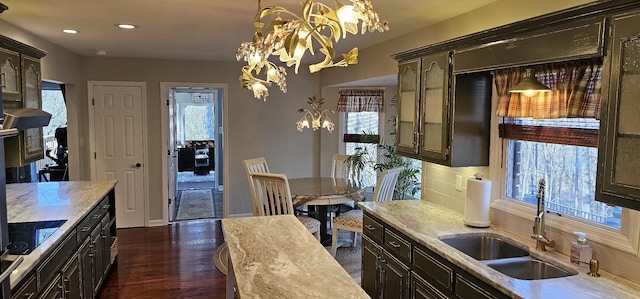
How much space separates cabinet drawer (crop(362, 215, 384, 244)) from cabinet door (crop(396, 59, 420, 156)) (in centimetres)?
62

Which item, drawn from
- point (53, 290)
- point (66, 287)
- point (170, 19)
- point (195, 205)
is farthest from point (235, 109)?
point (53, 290)

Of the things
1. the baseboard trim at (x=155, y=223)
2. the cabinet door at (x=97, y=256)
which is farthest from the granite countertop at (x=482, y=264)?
the baseboard trim at (x=155, y=223)

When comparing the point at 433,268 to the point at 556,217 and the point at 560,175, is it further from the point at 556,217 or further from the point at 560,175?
the point at 560,175

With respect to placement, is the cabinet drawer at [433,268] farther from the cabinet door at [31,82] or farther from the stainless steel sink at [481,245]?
the cabinet door at [31,82]

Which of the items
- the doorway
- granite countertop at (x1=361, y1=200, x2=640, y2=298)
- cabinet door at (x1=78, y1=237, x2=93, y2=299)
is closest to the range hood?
cabinet door at (x1=78, y1=237, x2=93, y2=299)

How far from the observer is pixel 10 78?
2971mm

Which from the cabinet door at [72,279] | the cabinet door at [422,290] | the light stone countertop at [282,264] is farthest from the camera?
the cabinet door at [72,279]

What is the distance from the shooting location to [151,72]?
5973 millimetres

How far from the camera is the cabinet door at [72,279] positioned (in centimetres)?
281

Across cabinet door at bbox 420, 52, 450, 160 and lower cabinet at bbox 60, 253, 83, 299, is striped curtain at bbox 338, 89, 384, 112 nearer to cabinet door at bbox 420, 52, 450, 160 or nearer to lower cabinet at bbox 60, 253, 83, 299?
cabinet door at bbox 420, 52, 450, 160

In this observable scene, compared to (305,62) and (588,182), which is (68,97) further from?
(588,182)

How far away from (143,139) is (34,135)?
266 centimetres

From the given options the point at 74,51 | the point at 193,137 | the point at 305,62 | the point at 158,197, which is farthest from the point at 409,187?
the point at 193,137

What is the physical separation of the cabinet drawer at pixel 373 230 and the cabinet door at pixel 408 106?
62 cm
